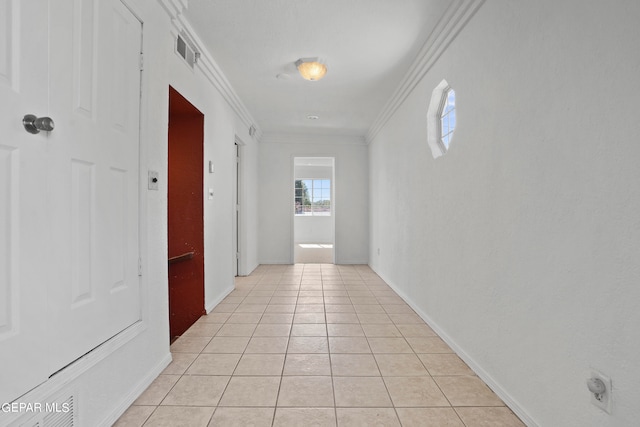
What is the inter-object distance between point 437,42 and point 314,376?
108 inches

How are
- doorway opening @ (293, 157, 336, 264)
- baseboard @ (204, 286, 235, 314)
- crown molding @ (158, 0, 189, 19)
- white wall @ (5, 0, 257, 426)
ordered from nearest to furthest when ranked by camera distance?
white wall @ (5, 0, 257, 426) < crown molding @ (158, 0, 189, 19) < baseboard @ (204, 286, 235, 314) < doorway opening @ (293, 157, 336, 264)

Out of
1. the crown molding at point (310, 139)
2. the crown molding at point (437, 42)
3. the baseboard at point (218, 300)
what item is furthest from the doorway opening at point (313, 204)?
the crown molding at point (437, 42)

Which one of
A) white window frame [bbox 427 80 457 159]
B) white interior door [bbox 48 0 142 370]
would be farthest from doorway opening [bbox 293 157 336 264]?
white interior door [bbox 48 0 142 370]

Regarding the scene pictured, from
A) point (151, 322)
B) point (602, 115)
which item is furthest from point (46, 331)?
point (602, 115)

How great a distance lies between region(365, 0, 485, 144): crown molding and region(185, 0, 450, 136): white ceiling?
0.06 m

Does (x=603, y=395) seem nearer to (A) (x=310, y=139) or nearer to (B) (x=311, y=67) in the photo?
(B) (x=311, y=67)

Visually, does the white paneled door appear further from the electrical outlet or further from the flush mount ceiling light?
the electrical outlet

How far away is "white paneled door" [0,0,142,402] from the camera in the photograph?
0.99m

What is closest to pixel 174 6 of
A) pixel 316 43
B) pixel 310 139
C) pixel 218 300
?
pixel 316 43

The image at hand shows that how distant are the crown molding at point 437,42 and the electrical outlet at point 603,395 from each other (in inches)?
83.2

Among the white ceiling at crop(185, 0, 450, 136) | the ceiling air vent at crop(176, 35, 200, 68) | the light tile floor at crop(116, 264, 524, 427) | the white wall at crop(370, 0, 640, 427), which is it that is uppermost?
the white ceiling at crop(185, 0, 450, 136)

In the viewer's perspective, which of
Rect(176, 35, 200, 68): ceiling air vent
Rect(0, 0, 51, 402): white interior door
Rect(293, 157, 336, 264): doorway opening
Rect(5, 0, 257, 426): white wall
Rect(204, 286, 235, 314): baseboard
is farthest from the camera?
Rect(293, 157, 336, 264): doorway opening

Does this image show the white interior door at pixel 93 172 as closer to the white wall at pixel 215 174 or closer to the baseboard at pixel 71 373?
the baseboard at pixel 71 373

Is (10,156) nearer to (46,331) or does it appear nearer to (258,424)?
(46,331)
